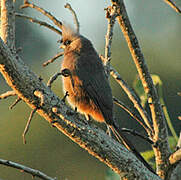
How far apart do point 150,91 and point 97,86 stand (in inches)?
25.8

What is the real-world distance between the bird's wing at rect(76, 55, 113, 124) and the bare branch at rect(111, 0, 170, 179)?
511 millimetres

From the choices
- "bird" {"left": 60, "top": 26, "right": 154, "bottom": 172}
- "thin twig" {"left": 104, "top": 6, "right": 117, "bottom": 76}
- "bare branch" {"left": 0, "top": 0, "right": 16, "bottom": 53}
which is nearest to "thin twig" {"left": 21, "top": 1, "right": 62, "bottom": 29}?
"bird" {"left": 60, "top": 26, "right": 154, "bottom": 172}

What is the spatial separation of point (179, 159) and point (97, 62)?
53.5 inches

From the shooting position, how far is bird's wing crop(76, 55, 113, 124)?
3.56 metres

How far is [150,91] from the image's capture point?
10.2ft

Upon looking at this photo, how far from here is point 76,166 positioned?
9406mm

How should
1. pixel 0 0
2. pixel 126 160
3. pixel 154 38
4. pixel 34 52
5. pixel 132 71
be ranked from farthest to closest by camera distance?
pixel 34 52
pixel 154 38
pixel 132 71
pixel 0 0
pixel 126 160

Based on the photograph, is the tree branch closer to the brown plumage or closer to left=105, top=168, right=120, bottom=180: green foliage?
left=105, top=168, right=120, bottom=180: green foliage

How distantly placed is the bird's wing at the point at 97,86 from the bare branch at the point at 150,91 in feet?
1.68

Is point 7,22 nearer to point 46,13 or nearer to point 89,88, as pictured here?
point 46,13

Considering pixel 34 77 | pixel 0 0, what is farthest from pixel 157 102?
pixel 0 0

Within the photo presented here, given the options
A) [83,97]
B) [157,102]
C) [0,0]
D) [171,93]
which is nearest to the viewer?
[0,0]

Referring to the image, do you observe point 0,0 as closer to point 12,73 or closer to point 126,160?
point 12,73

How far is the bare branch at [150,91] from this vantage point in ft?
10.0
